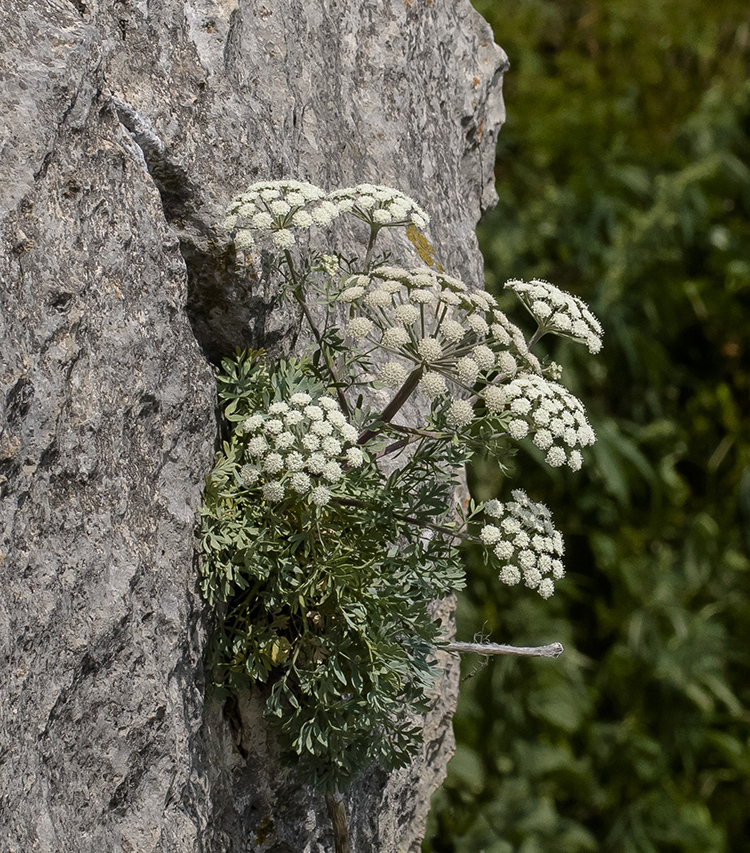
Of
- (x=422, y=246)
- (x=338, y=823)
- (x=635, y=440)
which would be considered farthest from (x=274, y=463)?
(x=635, y=440)

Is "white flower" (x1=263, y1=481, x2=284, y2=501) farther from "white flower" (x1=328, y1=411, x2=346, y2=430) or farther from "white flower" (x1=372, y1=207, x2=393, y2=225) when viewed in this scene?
"white flower" (x1=372, y1=207, x2=393, y2=225)

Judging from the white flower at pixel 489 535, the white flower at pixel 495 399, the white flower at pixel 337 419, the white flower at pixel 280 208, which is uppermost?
the white flower at pixel 280 208

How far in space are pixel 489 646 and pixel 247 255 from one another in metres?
1.48

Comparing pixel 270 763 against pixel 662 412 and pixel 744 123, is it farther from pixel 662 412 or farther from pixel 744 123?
pixel 744 123

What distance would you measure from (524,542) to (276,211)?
114 cm

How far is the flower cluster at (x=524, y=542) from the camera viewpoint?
2541 mm

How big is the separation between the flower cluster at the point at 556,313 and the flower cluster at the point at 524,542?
19.8 inches

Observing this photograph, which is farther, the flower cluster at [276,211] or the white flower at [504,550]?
the white flower at [504,550]

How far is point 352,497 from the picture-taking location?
2.55 metres

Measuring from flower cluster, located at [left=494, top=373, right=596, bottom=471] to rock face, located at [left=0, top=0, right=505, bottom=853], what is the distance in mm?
806

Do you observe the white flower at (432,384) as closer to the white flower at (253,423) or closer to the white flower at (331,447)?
the white flower at (331,447)

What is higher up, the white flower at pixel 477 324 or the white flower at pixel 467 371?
the white flower at pixel 477 324

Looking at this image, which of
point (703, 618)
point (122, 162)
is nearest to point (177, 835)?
point (122, 162)

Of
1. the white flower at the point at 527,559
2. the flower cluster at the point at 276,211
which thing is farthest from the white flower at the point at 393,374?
the white flower at the point at 527,559
